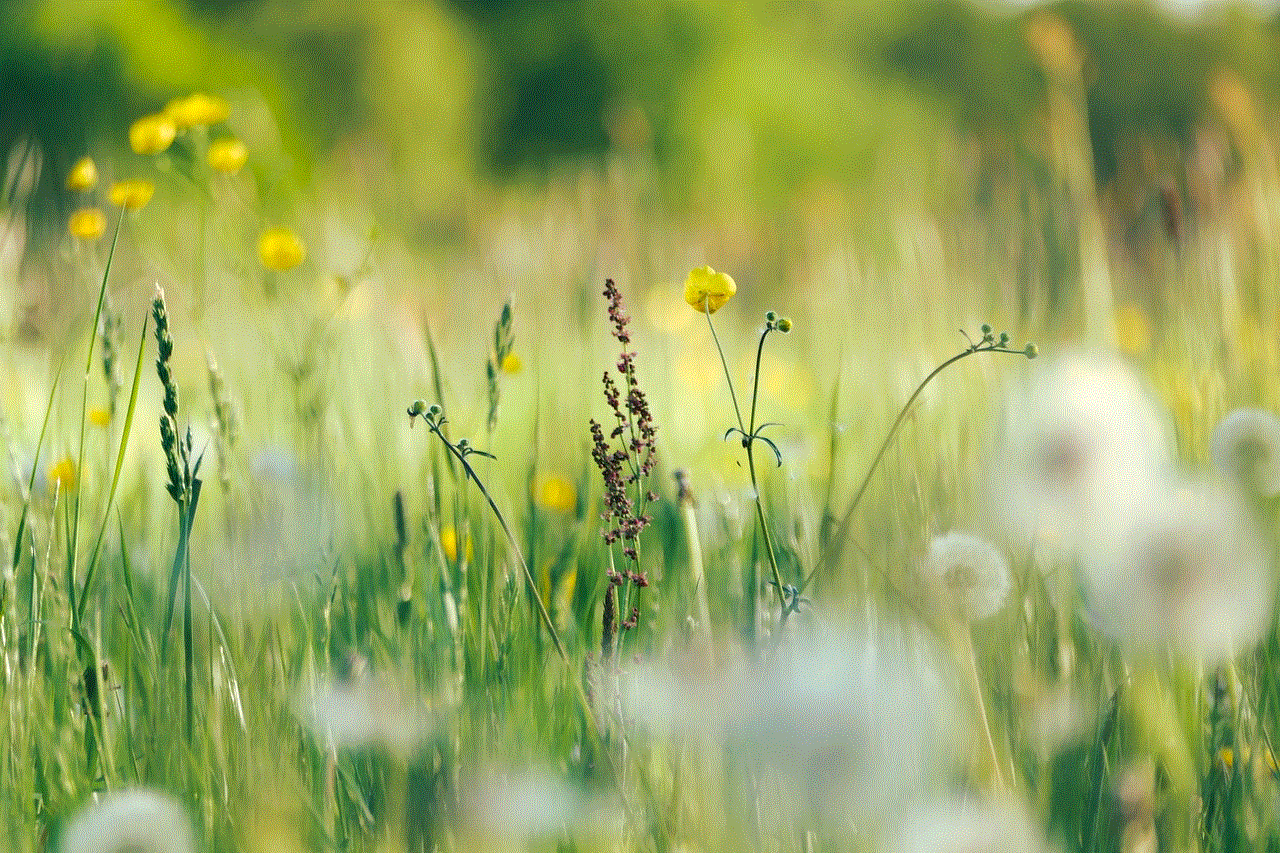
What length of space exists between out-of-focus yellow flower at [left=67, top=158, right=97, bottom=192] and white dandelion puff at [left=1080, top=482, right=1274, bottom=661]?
3.96 ft

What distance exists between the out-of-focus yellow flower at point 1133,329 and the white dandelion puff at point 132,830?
70.8 inches

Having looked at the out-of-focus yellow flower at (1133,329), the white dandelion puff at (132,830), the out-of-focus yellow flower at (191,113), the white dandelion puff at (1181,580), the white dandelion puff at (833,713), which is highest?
the out-of-focus yellow flower at (191,113)

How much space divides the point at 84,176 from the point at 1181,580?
1.27 m

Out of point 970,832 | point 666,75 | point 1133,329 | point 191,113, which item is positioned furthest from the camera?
point 666,75

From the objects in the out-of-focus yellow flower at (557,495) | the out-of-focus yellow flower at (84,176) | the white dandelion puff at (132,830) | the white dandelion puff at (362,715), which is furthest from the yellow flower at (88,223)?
the white dandelion puff at (132,830)

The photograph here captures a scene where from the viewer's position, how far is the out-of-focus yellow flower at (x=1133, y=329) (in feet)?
7.04

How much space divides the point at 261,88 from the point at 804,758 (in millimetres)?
8659

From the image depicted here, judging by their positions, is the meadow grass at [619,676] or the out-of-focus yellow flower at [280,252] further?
the out-of-focus yellow flower at [280,252]

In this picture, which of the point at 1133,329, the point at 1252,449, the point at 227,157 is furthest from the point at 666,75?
the point at 1252,449

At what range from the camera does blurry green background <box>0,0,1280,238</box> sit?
8.45 meters

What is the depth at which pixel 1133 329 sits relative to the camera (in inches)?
102

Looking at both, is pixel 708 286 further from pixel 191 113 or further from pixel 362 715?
pixel 191 113

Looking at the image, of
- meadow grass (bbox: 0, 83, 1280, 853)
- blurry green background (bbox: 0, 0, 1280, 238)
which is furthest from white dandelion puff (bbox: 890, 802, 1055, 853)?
blurry green background (bbox: 0, 0, 1280, 238)

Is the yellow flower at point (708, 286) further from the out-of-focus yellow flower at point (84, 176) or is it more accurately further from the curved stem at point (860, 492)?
the out-of-focus yellow flower at point (84, 176)
